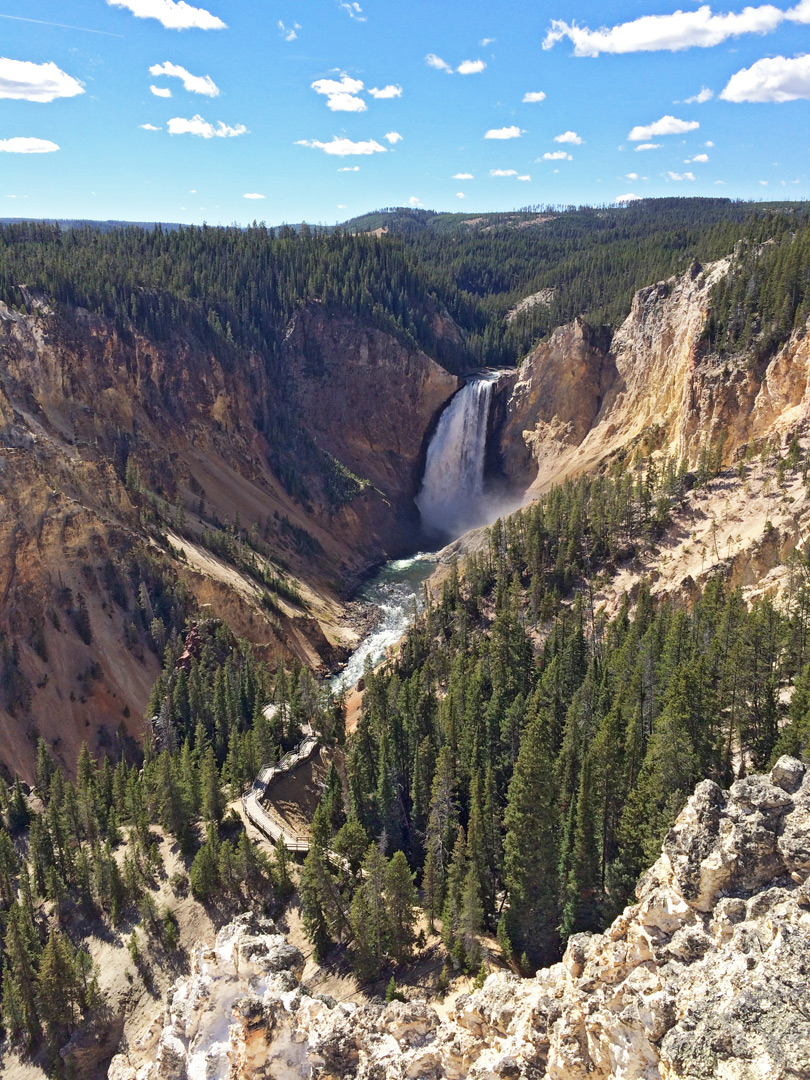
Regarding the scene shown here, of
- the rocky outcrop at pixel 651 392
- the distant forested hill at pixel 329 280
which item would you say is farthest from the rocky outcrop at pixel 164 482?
the rocky outcrop at pixel 651 392

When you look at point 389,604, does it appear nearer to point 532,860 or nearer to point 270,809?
point 270,809

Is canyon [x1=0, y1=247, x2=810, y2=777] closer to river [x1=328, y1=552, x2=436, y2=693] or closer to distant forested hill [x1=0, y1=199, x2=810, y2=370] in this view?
river [x1=328, y1=552, x2=436, y2=693]

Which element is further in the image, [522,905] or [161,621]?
[161,621]

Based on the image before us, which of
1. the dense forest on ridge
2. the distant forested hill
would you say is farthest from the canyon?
the distant forested hill

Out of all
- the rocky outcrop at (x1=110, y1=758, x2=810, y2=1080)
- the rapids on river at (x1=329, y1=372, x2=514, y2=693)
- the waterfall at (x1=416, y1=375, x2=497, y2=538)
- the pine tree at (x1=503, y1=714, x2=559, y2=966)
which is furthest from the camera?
the waterfall at (x1=416, y1=375, x2=497, y2=538)

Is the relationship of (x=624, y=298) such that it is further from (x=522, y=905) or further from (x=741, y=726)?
(x=522, y=905)

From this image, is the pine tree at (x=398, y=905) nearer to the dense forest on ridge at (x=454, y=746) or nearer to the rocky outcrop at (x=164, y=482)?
the dense forest on ridge at (x=454, y=746)

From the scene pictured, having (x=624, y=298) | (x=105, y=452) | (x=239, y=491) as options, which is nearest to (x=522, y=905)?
(x=105, y=452)
